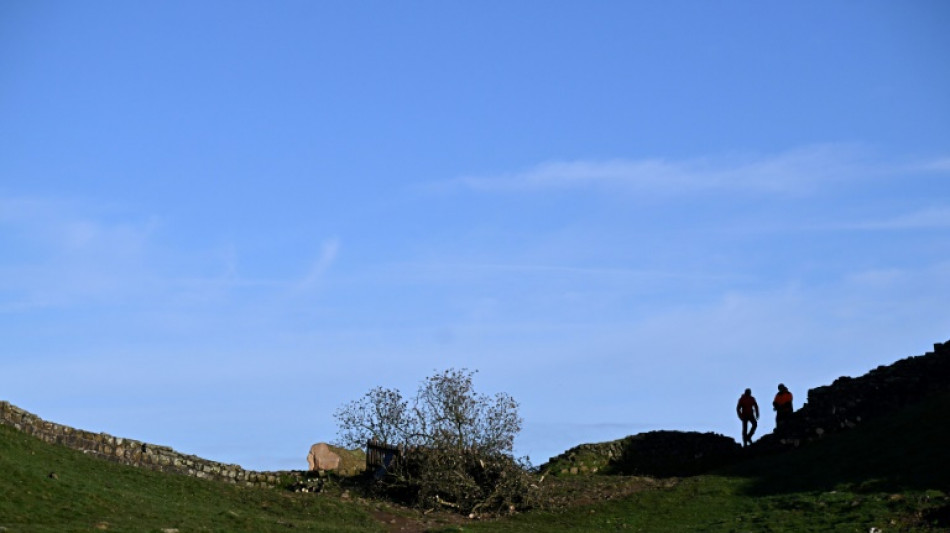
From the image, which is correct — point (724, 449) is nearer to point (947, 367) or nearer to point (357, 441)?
point (947, 367)

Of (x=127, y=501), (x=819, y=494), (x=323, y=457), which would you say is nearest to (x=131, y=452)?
(x=127, y=501)

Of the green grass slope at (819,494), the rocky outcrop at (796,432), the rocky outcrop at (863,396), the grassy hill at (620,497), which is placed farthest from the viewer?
the rocky outcrop at (796,432)

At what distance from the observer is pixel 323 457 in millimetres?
47156

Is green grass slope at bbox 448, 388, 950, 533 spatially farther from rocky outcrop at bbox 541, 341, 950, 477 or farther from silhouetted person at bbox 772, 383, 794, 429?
silhouetted person at bbox 772, 383, 794, 429

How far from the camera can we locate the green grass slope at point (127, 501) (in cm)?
2822

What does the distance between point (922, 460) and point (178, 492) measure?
23.7 meters

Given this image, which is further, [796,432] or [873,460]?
[796,432]

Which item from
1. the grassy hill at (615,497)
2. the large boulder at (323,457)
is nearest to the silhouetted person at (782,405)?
the grassy hill at (615,497)

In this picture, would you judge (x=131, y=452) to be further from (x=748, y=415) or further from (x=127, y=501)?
(x=748, y=415)

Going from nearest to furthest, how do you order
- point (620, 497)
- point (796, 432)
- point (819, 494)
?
point (819, 494)
point (620, 497)
point (796, 432)

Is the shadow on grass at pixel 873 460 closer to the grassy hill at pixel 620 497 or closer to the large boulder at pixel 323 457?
the grassy hill at pixel 620 497

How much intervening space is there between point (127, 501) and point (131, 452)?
24.4 ft

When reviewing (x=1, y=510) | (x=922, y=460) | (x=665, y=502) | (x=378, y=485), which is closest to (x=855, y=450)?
(x=922, y=460)

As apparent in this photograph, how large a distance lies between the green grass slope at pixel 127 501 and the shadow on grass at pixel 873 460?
1431 cm
